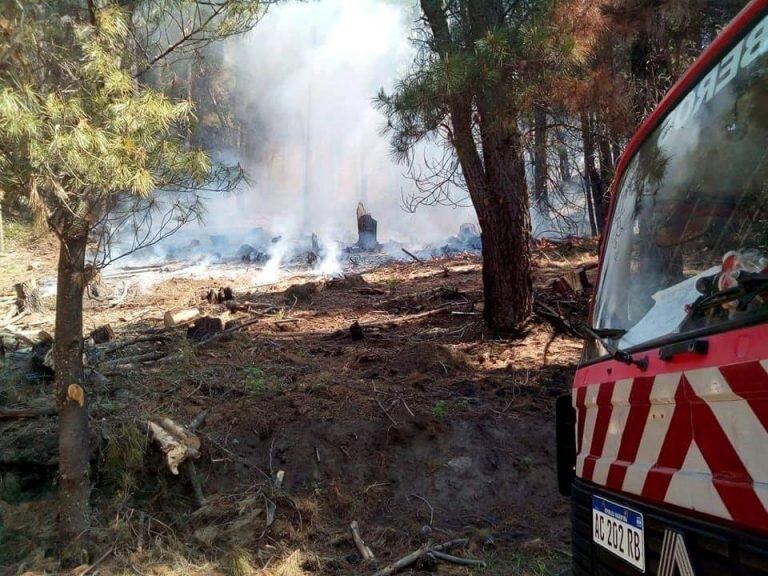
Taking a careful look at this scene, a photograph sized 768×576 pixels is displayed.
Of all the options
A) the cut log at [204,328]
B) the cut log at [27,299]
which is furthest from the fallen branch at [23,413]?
the cut log at [27,299]

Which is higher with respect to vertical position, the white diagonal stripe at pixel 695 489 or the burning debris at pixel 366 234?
the burning debris at pixel 366 234

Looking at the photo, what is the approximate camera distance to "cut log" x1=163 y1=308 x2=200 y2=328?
8.53 meters

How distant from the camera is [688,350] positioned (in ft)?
5.16

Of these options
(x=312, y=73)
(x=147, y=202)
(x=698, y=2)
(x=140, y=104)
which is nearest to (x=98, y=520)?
(x=147, y=202)

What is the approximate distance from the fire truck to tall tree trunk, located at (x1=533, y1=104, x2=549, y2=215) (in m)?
3.73

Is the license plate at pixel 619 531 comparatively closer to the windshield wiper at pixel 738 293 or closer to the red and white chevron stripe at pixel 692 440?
the red and white chevron stripe at pixel 692 440

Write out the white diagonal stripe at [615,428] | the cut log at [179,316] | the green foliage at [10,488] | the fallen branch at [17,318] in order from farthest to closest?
the fallen branch at [17,318], the cut log at [179,316], the green foliage at [10,488], the white diagonal stripe at [615,428]

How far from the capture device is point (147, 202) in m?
3.90

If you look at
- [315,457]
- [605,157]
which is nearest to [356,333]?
[315,457]

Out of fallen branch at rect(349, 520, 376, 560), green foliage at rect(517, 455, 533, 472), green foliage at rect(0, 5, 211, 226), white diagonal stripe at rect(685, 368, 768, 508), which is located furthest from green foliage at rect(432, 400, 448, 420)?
white diagonal stripe at rect(685, 368, 768, 508)

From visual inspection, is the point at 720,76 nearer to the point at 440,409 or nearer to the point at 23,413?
the point at 440,409

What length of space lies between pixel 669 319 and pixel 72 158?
115 inches

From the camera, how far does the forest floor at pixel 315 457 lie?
4.04m

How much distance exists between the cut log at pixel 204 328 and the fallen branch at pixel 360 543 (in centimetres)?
387
